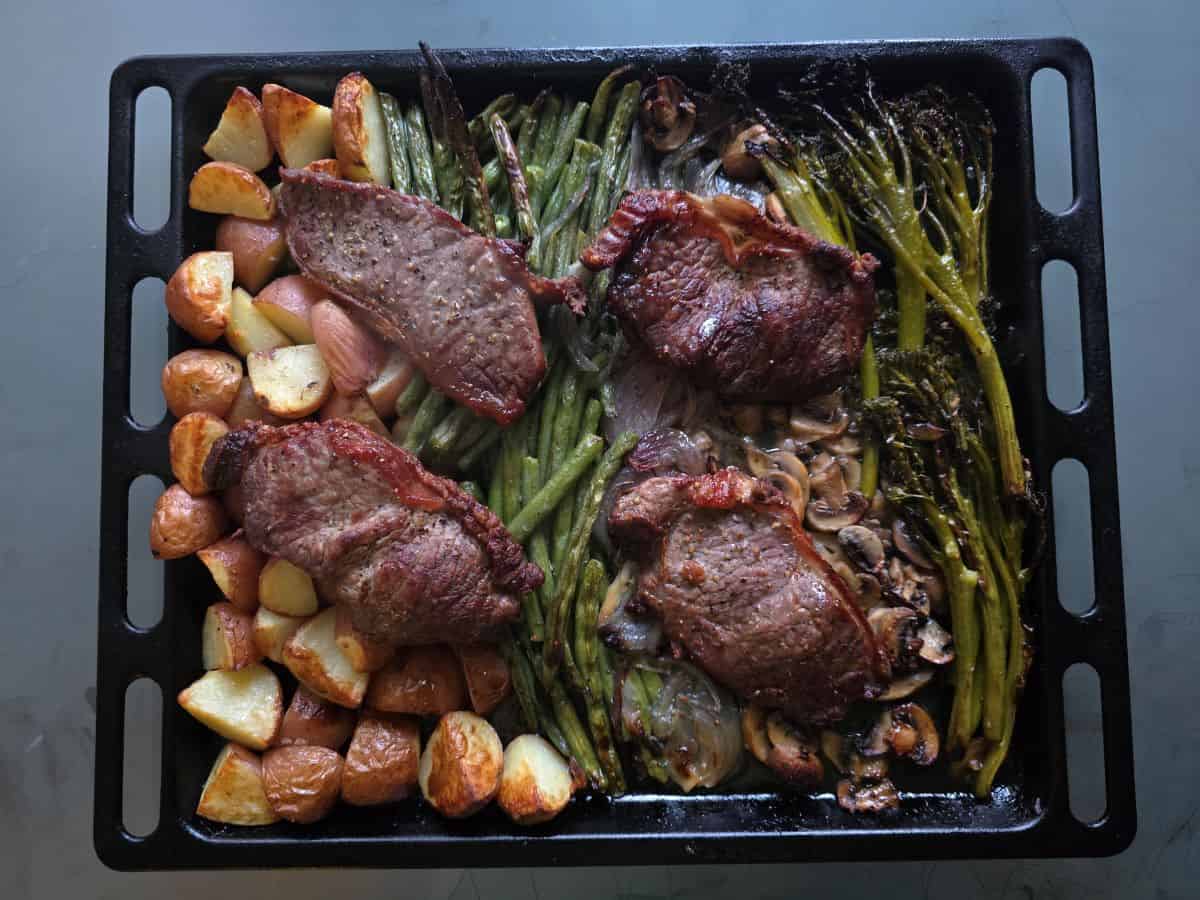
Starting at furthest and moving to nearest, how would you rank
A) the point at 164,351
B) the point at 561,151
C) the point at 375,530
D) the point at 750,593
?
the point at 164,351 < the point at 561,151 < the point at 750,593 < the point at 375,530

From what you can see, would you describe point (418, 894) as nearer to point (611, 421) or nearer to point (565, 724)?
point (565, 724)

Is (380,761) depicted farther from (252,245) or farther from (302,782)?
(252,245)

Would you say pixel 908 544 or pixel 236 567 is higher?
pixel 908 544

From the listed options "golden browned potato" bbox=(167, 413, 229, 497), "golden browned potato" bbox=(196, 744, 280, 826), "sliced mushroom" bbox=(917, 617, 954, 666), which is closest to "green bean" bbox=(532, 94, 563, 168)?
"golden browned potato" bbox=(167, 413, 229, 497)

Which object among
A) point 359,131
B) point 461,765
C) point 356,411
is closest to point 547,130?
point 359,131

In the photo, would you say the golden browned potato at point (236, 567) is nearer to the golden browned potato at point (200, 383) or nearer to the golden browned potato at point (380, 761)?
the golden browned potato at point (200, 383)

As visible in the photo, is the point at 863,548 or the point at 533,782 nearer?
the point at 533,782
